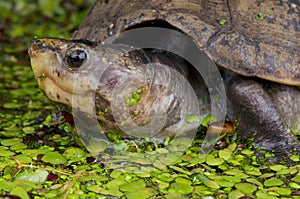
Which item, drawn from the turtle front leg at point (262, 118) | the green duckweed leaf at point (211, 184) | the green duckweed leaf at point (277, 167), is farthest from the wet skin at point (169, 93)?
the green duckweed leaf at point (211, 184)

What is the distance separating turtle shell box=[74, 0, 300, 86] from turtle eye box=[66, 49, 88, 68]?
541 millimetres

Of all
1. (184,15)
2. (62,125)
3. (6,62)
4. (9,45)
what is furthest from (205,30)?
(9,45)

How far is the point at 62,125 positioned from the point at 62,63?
90cm

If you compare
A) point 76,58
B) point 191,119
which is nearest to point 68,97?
point 76,58

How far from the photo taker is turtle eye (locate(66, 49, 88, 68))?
2.90 metres

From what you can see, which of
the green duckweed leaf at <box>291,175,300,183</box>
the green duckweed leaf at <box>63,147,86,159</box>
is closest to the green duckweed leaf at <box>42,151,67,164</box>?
the green duckweed leaf at <box>63,147,86,159</box>

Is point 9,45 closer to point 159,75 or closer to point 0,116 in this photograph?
point 0,116

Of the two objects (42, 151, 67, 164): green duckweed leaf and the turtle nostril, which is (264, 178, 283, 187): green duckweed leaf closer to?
(42, 151, 67, 164): green duckweed leaf

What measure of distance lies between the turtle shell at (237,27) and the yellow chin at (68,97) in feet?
2.10

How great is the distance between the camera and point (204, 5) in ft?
11.1

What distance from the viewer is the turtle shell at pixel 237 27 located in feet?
10.6

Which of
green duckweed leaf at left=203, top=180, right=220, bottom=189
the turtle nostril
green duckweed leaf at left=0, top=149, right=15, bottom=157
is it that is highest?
the turtle nostril

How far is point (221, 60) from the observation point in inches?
127

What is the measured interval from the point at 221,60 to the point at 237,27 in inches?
9.7
